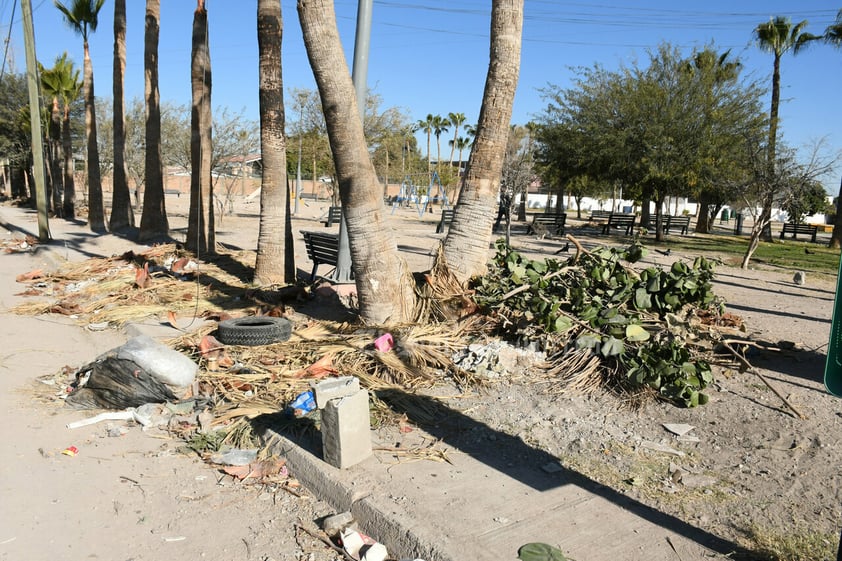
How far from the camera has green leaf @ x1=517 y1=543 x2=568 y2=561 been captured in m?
3.04

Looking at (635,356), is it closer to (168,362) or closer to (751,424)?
(751,424)

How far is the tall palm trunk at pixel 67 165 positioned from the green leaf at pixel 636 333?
26794 mm

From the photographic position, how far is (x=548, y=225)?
2764 cm

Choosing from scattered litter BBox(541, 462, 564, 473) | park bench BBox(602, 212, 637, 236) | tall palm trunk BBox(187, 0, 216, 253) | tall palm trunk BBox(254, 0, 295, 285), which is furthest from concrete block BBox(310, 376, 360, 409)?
park bench BBox(602, 212, 637, 236)

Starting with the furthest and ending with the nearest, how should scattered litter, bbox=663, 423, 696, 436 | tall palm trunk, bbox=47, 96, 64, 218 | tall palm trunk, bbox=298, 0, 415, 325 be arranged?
tall palm trunk, bbox=47, 96, 64, 218
tall palm trunk, bbox=298, 0, 415, 325
scattered litter, bbox=663, 423, 696, 436

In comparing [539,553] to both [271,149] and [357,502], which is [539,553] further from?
[271,149]

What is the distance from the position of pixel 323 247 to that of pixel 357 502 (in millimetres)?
6799

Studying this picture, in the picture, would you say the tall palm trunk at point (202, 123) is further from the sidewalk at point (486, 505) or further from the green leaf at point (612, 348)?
the sidewalk at point (486, 505)

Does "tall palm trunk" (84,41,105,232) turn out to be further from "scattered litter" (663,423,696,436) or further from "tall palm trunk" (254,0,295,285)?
"scattered litter" (663,423,696,436)

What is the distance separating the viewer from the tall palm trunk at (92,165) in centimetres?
2130

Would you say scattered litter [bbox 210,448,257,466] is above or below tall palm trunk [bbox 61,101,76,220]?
below

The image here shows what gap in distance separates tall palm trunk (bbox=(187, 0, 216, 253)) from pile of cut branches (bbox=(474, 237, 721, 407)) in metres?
9.00

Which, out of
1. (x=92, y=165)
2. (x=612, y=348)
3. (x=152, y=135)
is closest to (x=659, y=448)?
(x=612, y=348)

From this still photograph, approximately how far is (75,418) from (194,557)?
2568 millimetres
